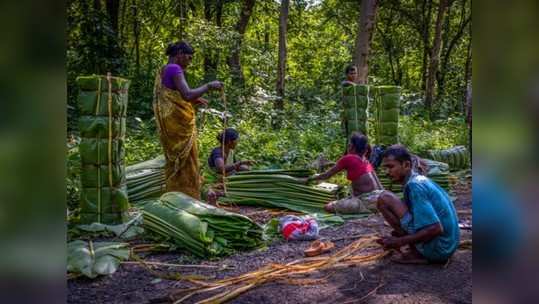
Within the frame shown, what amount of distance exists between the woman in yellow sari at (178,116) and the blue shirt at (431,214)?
2.14 meters

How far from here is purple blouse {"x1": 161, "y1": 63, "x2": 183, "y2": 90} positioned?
494 centimetres

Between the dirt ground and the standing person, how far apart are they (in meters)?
0.14

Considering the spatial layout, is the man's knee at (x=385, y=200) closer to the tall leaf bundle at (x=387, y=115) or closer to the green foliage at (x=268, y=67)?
the green foliage at (x=268, y=67)

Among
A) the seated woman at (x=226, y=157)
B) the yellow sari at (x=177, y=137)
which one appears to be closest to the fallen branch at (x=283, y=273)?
the yellow sari at (x=177, y=137)

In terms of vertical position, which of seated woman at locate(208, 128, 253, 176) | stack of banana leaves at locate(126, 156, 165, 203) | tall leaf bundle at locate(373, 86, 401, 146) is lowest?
stack of banana leaves at locate(126, 156, 165, 203)

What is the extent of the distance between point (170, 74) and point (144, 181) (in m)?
1.68

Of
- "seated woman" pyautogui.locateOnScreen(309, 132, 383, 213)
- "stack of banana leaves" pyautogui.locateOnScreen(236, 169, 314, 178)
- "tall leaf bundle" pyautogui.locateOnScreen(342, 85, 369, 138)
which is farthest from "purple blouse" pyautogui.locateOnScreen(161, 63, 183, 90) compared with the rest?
"tall leaf bundle" pyautogui.locateOnScreen(342, 85, 369, 138)

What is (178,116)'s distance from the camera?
16.8 feet

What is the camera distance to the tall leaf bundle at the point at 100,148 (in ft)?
15.2

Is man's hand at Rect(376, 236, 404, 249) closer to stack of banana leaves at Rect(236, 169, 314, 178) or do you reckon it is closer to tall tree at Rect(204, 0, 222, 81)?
stack of banana leaves at Rect(236, 169, 314, 178)

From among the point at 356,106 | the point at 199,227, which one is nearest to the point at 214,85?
the point at 199,227
